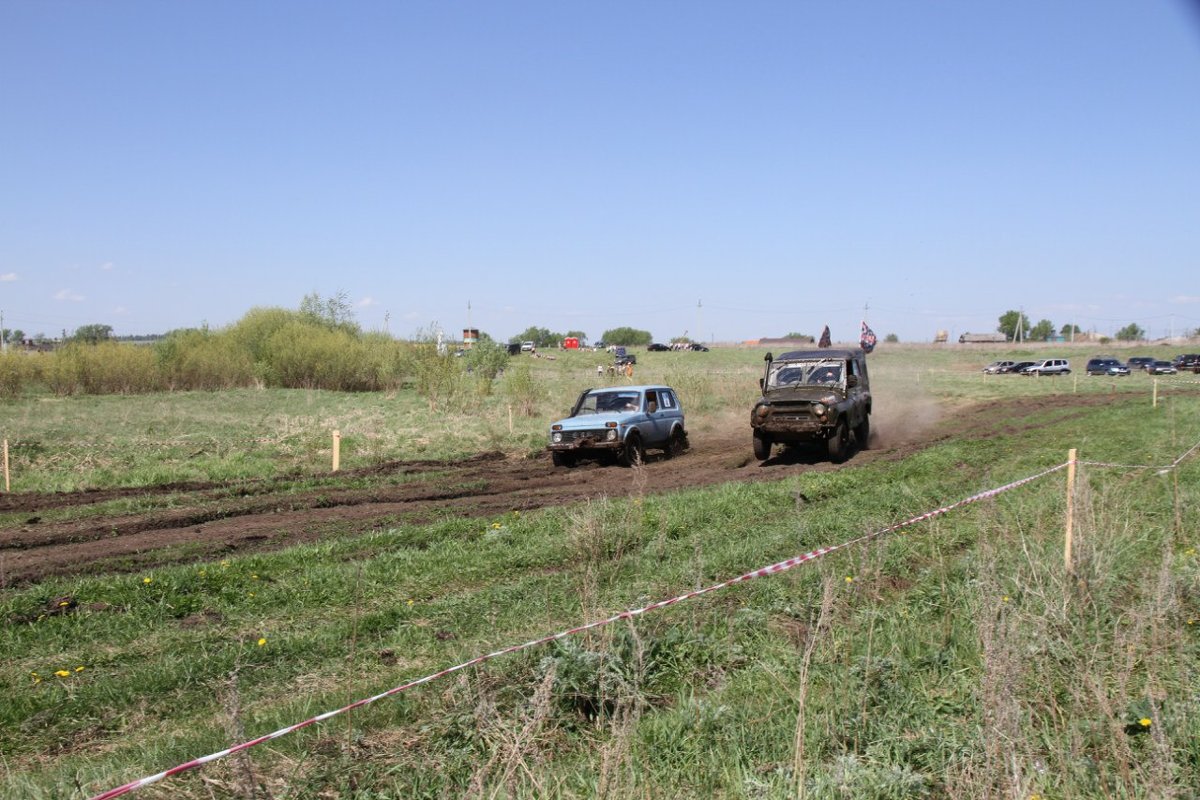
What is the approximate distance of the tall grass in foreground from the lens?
406 centimetres

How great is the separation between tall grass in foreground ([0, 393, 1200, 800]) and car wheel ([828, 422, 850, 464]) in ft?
23.7

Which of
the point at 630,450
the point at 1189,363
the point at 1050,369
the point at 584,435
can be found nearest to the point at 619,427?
the point at 630,450

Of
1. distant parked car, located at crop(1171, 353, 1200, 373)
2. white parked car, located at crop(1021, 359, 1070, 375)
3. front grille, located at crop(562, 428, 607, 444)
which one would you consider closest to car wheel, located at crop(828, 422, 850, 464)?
front grille, located at crop(562, 428, 607, 444)

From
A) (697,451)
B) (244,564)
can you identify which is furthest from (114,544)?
(697,451)

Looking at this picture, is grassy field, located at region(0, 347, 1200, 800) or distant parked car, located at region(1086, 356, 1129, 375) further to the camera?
distant parked car, located at region(1086, 356, 1129, 375)

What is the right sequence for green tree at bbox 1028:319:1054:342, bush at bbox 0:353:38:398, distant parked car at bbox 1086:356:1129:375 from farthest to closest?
green tree at bbox 1028:319:1054:342 < distant parked car at bbox 1086:356:1129:375 < bush at bbox 0:353:38:398

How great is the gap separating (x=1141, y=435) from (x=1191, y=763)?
18.4 meters

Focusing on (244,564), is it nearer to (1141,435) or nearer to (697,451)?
(697,451)

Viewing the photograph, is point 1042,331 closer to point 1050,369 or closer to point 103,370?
point 1050,369

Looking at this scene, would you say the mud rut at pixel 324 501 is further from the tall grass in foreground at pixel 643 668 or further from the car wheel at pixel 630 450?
the tall grass in foreground at pixel 643 668

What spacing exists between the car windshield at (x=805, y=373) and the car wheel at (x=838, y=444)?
121 centimetres

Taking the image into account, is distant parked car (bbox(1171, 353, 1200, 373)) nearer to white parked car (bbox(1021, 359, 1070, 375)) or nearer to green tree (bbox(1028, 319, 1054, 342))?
white parked car (bbox(1021, 359, 1070, 375))

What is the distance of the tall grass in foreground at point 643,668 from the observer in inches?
160

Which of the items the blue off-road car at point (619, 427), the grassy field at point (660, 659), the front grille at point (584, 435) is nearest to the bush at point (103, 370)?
the blue off-road car at point (619, 427)
